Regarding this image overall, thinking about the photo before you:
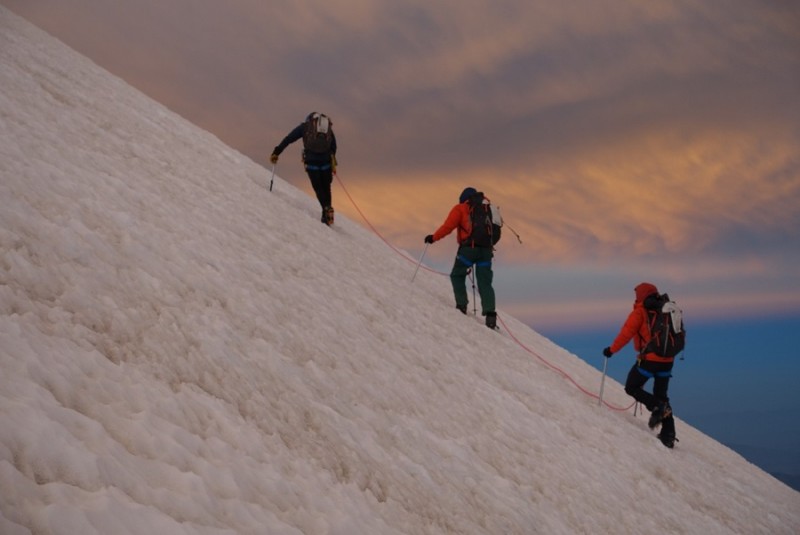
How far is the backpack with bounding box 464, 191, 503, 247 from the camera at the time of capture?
1209cm

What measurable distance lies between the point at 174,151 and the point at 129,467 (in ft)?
33.1

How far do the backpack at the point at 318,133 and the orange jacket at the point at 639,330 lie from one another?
8.24 m

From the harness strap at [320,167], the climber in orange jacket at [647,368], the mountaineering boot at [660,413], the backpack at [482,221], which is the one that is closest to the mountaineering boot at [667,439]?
the climber in orange jacket at [647,368]

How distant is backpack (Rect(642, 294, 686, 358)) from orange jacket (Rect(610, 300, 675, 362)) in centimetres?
10

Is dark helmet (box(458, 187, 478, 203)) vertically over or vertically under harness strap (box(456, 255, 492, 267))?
over

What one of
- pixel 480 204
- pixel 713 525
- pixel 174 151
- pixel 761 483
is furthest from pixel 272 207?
pixel 761 483

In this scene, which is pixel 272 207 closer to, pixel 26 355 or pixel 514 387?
pixel 514 387

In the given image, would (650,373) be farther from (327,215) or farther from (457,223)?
(327,215)

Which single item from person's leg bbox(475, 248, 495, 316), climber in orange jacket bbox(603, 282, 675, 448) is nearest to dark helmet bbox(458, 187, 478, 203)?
person's leg bbox(475, 248, 495, 316)

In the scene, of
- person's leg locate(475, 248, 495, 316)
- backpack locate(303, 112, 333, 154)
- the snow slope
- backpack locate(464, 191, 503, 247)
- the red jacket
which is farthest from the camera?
backpack locate(303, 112, 333, 154)

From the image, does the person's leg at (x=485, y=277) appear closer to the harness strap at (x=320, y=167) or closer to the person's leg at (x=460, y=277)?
the person's leg at (x=460, y=277)

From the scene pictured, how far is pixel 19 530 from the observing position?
2203mm

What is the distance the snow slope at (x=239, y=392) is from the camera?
302 centimetres

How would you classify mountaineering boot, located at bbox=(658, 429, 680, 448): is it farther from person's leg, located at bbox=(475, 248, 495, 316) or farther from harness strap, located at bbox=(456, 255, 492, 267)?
harness strap, located at bbox=(456, 255, 492, 267)
